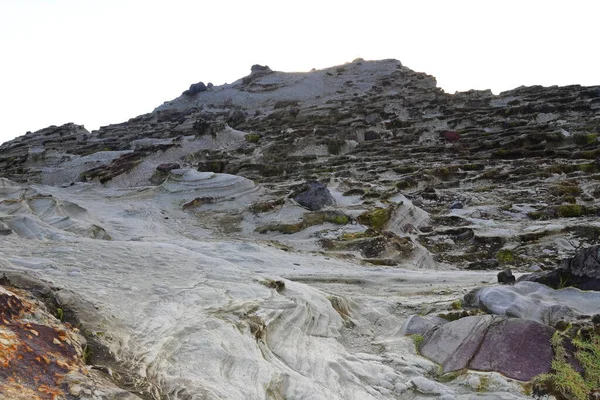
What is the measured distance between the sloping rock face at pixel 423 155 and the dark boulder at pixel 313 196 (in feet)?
4.08

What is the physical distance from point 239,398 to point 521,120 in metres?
22.8

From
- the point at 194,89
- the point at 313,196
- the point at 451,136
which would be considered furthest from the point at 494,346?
the point at 194,89

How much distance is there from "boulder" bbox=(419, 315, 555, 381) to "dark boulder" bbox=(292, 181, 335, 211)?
322 inches

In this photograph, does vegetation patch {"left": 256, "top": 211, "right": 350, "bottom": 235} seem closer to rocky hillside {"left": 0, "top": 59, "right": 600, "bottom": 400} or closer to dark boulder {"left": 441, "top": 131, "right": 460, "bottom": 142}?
rocky hillside {"left": 0, "top": 59, "right": 600, "bottom": 400}

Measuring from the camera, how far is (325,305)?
19.8 ft

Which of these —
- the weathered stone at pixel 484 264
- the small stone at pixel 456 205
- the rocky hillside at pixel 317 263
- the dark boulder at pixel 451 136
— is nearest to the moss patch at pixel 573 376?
the rocky hillside at pixel 317 263

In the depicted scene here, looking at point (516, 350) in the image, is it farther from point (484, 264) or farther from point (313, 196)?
point (313, 196)

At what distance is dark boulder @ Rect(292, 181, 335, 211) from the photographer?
13.1m

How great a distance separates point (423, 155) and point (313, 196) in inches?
334

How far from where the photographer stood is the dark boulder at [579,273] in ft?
18.5

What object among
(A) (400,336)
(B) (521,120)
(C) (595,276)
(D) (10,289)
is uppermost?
(B) (521,120)

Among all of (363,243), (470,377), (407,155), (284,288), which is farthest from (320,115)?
(470,377)

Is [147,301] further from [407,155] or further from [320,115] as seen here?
[320,115]

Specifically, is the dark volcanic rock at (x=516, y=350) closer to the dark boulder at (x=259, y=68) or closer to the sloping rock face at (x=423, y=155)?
the sloping rock face at (x=423, y=155)
